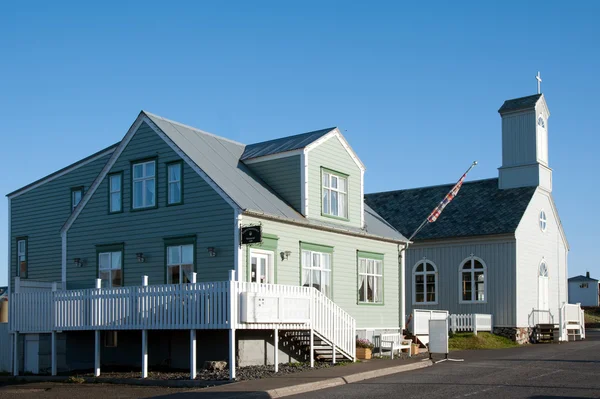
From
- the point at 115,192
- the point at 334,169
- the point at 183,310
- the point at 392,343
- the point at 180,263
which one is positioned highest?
the point at 334,169

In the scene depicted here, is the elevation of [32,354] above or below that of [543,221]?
below

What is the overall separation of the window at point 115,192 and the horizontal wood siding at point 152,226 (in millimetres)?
180

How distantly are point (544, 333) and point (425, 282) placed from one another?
19.2ft

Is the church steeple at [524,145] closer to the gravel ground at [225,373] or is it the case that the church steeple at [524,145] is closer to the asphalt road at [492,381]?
the asphalt road at [492,381]

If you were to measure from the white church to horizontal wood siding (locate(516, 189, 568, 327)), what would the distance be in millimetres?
45

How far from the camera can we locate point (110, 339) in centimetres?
2550

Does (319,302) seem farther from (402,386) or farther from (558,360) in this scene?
(558,360)

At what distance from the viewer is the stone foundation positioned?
34.9 metres

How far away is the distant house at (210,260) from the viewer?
21219 mm

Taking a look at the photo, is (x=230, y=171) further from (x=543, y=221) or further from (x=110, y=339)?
(x=543, y=221)

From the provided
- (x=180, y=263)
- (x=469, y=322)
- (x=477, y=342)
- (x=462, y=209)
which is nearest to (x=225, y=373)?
(x=180, y=263)

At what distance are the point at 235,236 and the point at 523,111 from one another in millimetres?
21515

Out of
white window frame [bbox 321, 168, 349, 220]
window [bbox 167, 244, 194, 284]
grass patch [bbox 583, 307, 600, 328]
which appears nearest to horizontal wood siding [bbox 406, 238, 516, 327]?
white window frame [bbox 321, 168, 349, 220]

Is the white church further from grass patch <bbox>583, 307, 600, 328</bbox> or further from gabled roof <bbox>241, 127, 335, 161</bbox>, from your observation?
grass patch <bbox>583, 307, 600, 328</bbox>
